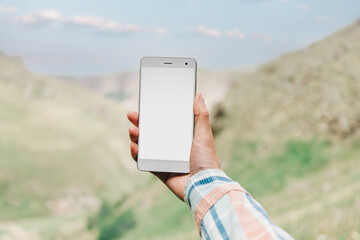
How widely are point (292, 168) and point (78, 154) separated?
3237mm

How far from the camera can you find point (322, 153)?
3.72 meters

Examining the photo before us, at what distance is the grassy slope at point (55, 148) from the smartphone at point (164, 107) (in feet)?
11.9

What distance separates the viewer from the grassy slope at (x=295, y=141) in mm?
2820

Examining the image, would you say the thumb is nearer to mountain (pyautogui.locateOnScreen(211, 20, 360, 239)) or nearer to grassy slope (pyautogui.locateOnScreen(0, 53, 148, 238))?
mountain (pyautogui.locateOnScreen(211, 20, 360, 239))

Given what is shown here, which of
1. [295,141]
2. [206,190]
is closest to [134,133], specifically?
[206,190]

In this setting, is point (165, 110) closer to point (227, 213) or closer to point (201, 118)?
point (201, 118)

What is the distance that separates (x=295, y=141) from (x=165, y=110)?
10.4 feet

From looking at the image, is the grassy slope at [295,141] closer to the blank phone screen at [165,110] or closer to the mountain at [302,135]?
the mountain at [302,135]

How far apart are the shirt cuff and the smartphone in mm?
337

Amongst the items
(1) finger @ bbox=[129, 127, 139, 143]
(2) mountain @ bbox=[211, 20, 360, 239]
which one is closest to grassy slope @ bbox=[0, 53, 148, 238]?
(2) mountain @ bbox=[211, 20, 360, 239]

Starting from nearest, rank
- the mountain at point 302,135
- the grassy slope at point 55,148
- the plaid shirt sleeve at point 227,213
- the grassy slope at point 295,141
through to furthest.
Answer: the plaid shirt sleeve at point 227,213 < the mountain at point 302,135 < the grassy slope at point 295,141 < the grassy slope at point 55,148

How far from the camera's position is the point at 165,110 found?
1.12m

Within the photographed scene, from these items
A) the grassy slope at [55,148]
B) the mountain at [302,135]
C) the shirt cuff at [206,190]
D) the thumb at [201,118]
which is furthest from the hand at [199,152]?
the grassy slope at [55,148]

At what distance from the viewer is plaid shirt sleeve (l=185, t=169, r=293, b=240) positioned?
1.98ft
